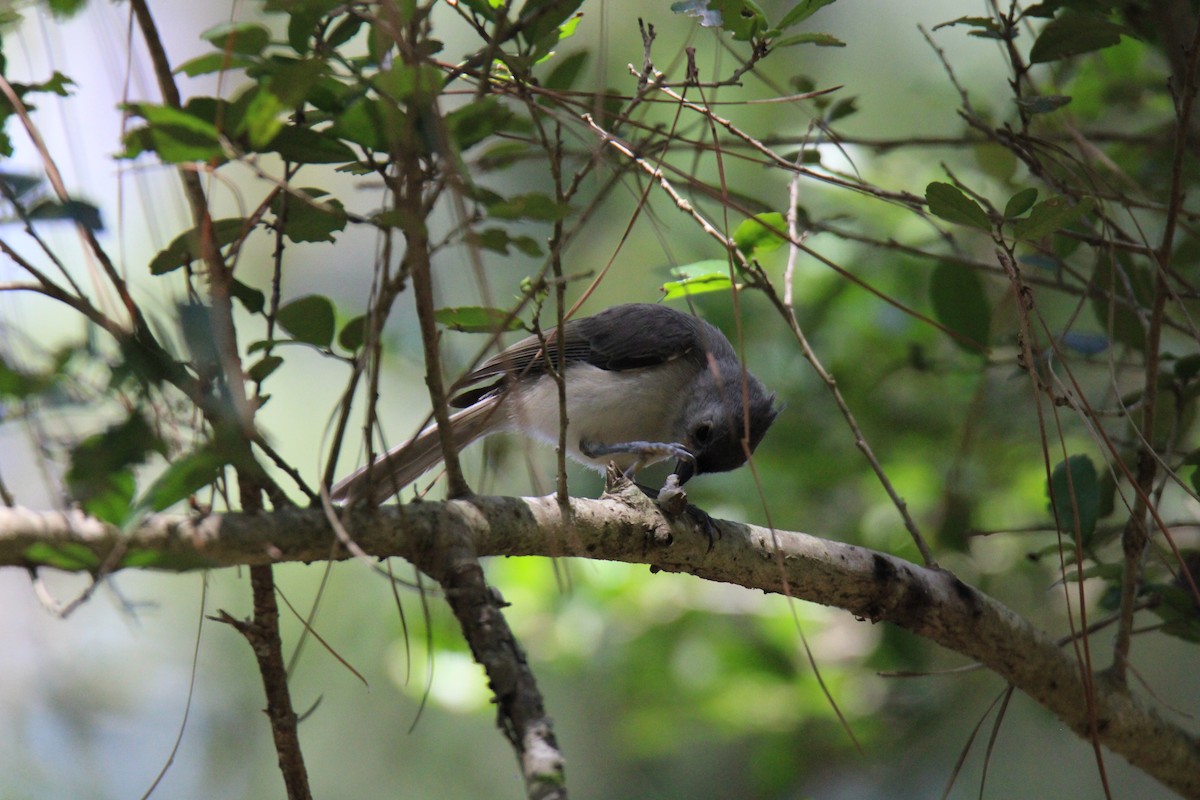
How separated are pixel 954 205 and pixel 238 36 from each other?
1.35 metres

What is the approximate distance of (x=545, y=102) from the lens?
84.8 inches

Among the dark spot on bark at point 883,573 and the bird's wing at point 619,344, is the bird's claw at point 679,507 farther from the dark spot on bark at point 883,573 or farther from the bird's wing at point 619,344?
the bird's wing at point 619,344

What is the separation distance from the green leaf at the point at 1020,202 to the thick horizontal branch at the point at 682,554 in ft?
2.74

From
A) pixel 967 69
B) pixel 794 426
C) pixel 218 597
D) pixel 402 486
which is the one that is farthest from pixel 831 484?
pixel 218 597

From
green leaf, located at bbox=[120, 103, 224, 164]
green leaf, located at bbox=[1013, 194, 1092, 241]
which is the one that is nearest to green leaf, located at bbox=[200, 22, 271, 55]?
green leaf, located at bbox=[120, 103, 224, 164]

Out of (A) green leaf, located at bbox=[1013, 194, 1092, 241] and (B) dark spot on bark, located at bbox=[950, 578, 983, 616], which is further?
(B) dark spot on bark, located at bbox=[950, 578, 983, 616]

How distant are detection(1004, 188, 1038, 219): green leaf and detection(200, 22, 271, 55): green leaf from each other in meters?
→ 1.42

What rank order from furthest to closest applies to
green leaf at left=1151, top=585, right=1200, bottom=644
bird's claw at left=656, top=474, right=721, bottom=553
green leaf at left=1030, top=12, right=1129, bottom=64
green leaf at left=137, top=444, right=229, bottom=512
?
green leaf at left=1151, top=585, right=1200, bottom=644, green leaf at left=1030, top=12, right=1129, bottom=64, bird's claw at left=656, top=474, right=721, bottom=553, green leaf at left=137, top=444, right=229, bottom=512

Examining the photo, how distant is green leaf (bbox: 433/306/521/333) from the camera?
172 cm

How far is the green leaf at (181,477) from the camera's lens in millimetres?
1292

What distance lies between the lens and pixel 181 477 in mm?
1302

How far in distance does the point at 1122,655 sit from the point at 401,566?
202 inches

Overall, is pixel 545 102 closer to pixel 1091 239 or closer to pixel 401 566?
pixel 1091 239

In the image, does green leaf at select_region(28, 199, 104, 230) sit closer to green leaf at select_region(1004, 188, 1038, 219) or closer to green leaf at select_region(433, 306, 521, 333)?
green leaf at select_region(433, 306, 521, 333)
